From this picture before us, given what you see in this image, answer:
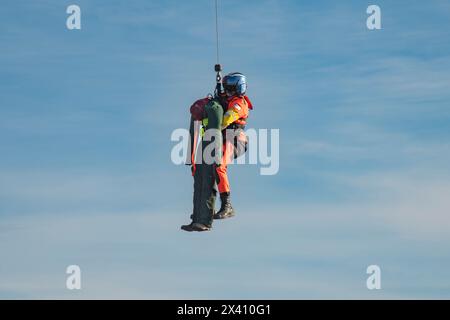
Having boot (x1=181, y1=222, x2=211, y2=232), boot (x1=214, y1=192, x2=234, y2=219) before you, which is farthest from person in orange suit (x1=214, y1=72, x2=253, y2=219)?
boot (x1=181, y1=222, x2=211, y2=232)

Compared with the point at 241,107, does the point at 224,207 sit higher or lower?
lower

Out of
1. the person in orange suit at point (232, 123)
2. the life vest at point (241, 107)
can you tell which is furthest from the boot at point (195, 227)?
the life vest at point (241, 107)

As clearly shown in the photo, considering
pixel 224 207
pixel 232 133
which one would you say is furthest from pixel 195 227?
pixel 232 133

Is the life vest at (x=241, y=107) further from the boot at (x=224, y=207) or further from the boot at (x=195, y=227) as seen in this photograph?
the boot at (x=195, y=227)

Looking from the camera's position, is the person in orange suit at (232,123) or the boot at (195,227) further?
the person in orange suit at (232,123)

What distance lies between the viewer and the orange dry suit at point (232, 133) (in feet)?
101

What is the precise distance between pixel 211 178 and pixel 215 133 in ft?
4.59

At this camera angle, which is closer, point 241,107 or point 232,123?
point 241,107

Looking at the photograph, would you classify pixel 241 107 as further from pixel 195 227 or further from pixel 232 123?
pixel 195 227

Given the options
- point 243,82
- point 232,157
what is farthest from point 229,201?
point 243,82

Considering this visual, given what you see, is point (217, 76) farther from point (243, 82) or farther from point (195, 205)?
point (195, 205)

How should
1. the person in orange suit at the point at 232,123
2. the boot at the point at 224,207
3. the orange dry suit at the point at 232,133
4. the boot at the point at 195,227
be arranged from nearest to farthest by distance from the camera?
the boot at the point at 195,227, the orange dry suit at the point at 232,133, the person in orange suit at the point at 232,123, the boot at the point at 224,207

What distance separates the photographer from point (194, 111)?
3017 cm

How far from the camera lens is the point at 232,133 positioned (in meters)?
31.7
